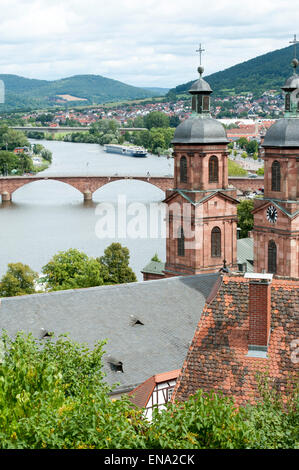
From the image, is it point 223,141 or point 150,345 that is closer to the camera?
point 150,345

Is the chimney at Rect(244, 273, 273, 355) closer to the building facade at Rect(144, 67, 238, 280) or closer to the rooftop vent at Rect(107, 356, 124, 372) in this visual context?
the rooftop vent at Rect(107, 356, 124, 372)

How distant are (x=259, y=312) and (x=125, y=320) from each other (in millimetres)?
11005

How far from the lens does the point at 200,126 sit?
A: 32.2 m

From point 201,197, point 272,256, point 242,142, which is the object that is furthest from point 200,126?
point 242,142

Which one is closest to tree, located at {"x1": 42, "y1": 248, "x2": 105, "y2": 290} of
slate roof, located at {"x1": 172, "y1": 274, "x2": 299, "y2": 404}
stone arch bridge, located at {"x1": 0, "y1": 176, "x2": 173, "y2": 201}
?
slate roof, located at {"x1": 172, "y1": 274, "x2": 299, "y2": 404}

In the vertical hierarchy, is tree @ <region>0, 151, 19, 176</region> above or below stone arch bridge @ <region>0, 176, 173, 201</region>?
above

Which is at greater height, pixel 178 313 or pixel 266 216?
pixel 266 216

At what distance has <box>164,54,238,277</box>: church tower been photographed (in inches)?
1272

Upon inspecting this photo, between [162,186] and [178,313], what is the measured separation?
73.0 meters

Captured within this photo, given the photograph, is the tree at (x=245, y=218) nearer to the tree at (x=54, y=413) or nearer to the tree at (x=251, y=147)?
the tree at (x=54, y=413)
